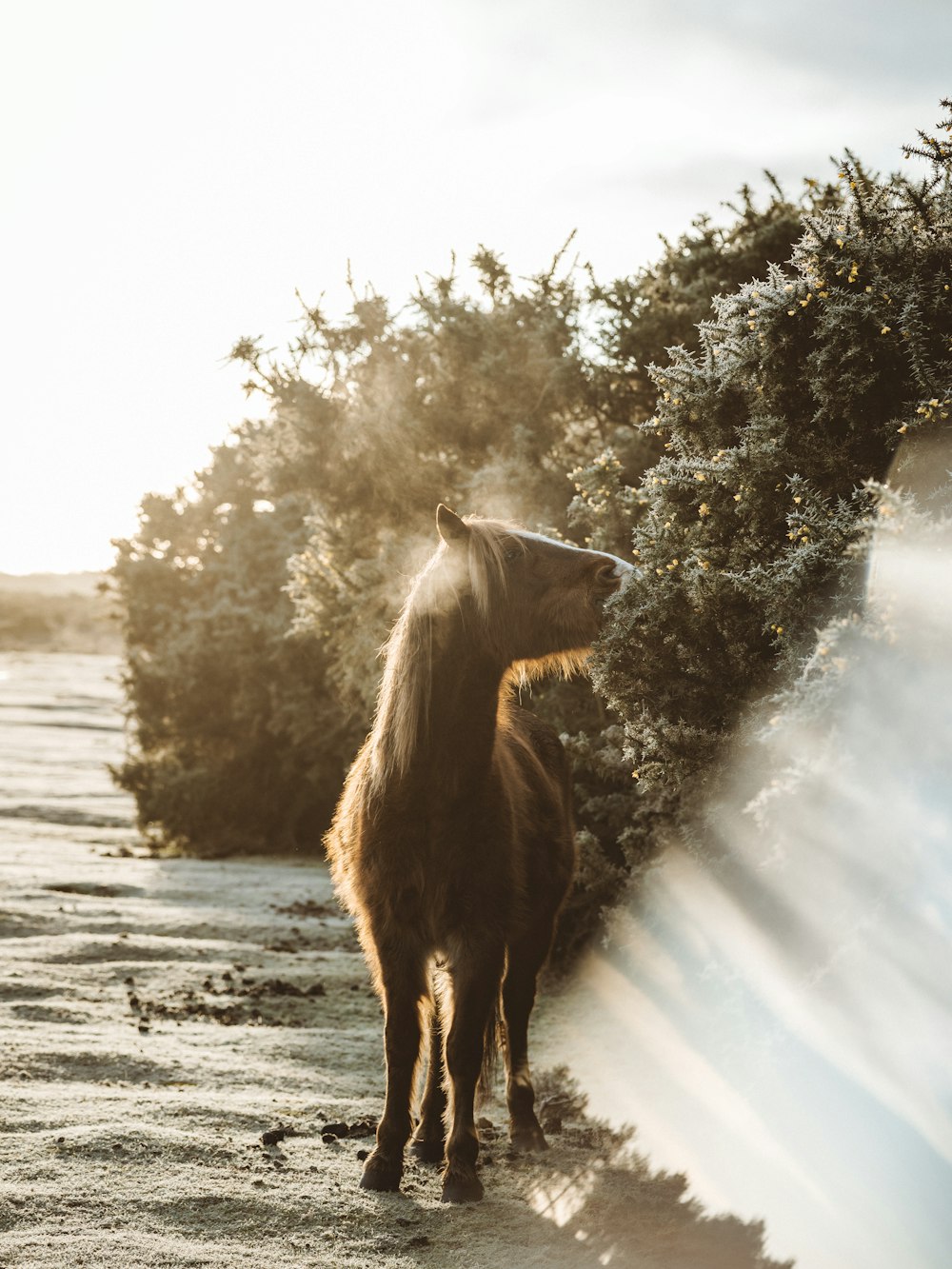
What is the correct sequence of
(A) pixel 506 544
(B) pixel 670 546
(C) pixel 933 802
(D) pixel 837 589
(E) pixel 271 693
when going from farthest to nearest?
(E) pixel 271 693 → (B) pixel 670 546 → (A) pixel 506 544 → (D) pixel 837 589 → (C) pixel 933 802

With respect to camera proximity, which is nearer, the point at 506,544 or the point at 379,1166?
the point at 379,1166

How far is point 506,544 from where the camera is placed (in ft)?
15.0

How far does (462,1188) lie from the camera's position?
13.4 ft

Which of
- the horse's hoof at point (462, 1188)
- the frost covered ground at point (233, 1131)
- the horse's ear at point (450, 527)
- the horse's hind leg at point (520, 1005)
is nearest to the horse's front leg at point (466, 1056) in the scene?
the horse's hoof at point (462, 1188)

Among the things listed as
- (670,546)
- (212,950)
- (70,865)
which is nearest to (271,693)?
(70,865)

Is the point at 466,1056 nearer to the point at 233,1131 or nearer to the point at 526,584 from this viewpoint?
the point at 233,1131

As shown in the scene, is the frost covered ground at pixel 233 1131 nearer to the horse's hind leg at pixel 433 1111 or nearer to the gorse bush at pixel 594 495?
the horse's hind leg at pixel 433 1111

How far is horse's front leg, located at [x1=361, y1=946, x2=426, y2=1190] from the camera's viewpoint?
4172mm

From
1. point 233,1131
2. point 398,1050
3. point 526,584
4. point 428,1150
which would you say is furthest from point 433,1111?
point 526,584

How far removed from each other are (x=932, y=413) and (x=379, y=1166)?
379cm

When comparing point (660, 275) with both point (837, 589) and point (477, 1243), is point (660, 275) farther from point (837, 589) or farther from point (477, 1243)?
point (477, 1243)

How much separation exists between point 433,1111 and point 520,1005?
0.70 m

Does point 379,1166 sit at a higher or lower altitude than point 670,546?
lower

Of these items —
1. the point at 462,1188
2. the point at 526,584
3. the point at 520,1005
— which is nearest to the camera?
the point at 462,1188
